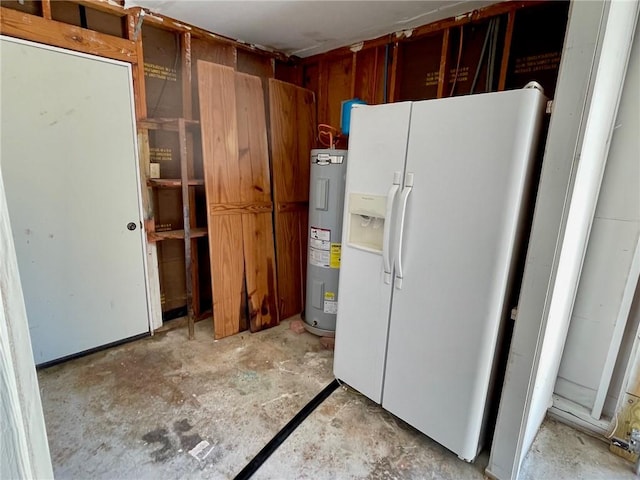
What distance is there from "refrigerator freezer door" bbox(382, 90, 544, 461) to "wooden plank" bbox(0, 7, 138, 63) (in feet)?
6.88

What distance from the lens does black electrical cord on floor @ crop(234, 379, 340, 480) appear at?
157 centimetres

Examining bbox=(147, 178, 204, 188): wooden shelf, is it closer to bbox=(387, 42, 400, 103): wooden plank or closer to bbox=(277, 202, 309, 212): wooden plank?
bbox=(277, 202, 309, 212): wooden plank

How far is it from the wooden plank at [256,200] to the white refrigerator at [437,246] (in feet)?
3.65

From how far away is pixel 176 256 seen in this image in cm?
289

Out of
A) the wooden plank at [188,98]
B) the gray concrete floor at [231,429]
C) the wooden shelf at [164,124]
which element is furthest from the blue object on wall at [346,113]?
the gray concrete floor at [231,429]

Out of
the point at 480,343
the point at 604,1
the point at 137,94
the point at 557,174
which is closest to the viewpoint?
the point at 604,1

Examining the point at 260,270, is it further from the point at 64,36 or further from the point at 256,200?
the point at 64,36

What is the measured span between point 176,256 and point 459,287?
2.36 metres

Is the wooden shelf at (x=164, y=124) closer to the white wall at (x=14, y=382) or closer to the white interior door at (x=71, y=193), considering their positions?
the white interior door at (x=71, y=193)

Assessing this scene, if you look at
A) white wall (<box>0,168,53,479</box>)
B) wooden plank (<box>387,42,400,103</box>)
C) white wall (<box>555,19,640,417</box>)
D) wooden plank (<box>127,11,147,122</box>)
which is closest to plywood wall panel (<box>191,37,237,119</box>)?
wooden plank (<box>127,11,147,122</box>)

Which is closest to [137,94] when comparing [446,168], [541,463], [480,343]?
[446,168]

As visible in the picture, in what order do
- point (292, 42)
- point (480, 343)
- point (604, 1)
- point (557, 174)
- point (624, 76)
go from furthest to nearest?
1. point (292, 42)
2. point (624, 76)
3. point (480, 343)
4. point (557, 174)
5. point (604, 1)

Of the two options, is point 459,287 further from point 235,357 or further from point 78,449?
point 78,449

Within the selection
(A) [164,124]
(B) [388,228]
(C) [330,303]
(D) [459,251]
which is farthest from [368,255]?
(A) [164,124]
